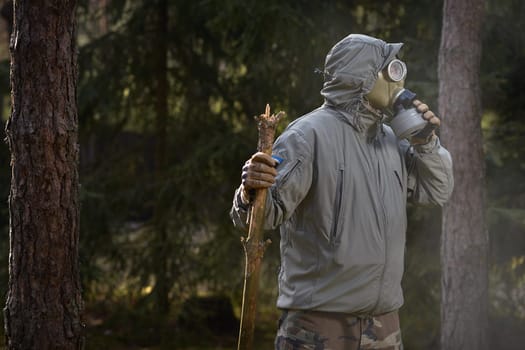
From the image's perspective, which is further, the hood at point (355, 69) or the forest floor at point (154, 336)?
the forest floor at point (154, 336)

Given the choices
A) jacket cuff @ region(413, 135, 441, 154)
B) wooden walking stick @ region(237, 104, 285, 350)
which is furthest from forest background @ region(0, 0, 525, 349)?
wooden walking stick @ region(237, 104, 285, 350)

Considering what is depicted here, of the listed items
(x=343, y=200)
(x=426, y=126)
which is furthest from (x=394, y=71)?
(x=343, y=200)

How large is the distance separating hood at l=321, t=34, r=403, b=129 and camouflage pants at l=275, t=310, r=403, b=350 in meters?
0.88

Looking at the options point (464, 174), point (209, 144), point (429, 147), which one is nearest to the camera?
point (429, 147)

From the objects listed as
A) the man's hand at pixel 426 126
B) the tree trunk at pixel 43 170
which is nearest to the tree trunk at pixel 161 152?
the tree trunk at pixel 43 170

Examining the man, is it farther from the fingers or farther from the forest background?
the forest background

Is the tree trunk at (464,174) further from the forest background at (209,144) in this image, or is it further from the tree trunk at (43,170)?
the tree trunk at (43,170)

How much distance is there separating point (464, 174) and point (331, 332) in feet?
10.4

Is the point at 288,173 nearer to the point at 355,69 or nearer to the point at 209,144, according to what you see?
the point at 355,69

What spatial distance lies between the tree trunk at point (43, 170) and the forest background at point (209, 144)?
11.9 feet

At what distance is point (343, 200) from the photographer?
350cm

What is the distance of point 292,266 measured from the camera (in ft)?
11.7

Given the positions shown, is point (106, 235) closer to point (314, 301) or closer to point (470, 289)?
point (470, 289)

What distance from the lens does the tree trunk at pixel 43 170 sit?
3848mm
